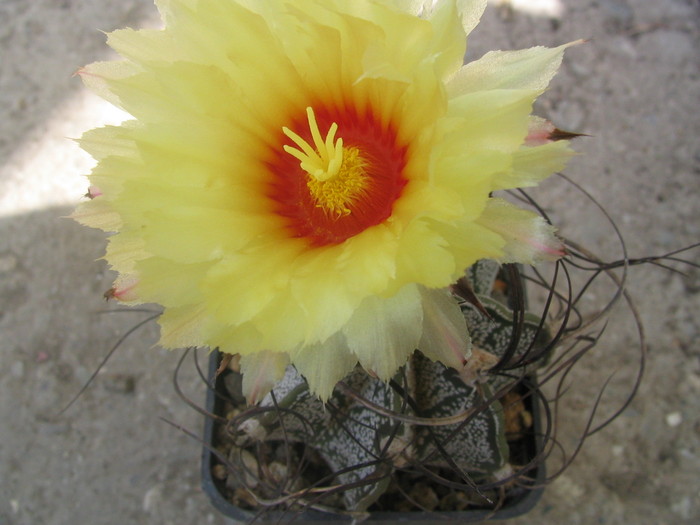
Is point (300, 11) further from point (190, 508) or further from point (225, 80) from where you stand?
point (190, 508)

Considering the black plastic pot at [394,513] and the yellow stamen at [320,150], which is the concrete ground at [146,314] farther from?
the yellow stamen at [320,150]

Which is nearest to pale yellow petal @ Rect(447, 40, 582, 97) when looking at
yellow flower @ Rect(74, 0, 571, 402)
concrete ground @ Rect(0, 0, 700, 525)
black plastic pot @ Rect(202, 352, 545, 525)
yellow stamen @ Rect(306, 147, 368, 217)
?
yellow flower @ Rect(74, 0, 571, 402)

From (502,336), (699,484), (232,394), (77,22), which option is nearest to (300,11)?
(502,336)

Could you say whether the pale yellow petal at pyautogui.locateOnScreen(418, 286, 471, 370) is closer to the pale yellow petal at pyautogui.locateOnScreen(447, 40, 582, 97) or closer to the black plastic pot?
the pale yellow petal at pyautogui.locateOnScreen(447, 40, 582, 97)

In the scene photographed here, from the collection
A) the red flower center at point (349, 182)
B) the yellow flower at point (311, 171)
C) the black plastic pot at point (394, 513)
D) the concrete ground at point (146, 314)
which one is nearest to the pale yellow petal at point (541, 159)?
the yellow flower at point (311, 171)

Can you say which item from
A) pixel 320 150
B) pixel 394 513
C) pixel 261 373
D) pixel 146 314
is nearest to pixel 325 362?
pixel 261 373
